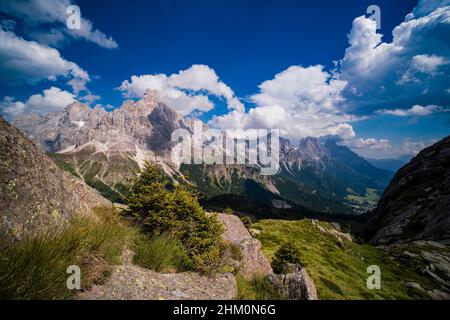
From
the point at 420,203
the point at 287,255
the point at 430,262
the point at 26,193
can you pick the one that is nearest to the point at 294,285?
the point at 287,255

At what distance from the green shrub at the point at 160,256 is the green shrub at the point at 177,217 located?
0.76m

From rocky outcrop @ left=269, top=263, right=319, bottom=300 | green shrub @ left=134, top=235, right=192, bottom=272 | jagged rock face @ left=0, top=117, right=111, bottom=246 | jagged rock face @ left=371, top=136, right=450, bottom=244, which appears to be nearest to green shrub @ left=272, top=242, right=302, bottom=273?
rocky outcrop @ left=269, top=263, right=319, bottom=300

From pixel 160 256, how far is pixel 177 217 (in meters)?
5.02

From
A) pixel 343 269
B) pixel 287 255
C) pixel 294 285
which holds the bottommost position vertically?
pixel 343 269

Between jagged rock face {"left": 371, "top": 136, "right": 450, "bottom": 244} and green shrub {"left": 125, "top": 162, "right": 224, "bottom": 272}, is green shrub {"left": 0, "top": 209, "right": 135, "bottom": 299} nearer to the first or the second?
green shrub {"left": 125, "top": 162, "right": 224, "bottom": 272}

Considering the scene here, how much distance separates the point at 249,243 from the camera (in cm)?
1994

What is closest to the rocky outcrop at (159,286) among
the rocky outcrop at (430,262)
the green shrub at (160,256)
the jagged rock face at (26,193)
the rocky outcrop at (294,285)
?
the green shrub at (160,256)

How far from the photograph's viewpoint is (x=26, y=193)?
312 inches

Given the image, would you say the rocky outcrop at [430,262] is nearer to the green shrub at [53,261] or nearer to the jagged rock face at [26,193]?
the green shrub at [53,261]

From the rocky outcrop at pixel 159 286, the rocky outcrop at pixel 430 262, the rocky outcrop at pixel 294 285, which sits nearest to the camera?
the rocky outcrop at pixel 159 286

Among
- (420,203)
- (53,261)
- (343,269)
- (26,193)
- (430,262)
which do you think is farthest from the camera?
Result: (420,203)

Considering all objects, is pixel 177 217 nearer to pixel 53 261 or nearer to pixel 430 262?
pixel 53 261

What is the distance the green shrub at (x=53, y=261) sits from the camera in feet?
16.3

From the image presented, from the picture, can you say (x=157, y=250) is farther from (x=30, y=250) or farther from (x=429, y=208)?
(x=429, y=208)
